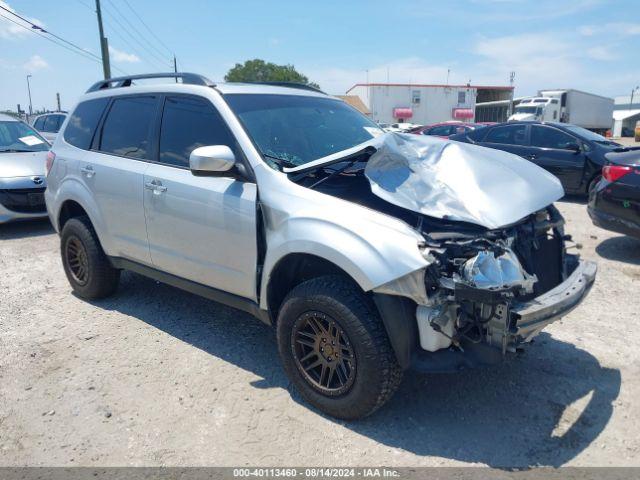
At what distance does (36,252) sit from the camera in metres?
6.99

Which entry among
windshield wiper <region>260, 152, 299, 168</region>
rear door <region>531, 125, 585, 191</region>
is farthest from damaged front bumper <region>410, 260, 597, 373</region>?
rear door <region>531, 125, 585, 191</region>

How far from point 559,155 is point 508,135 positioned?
126 centimetres

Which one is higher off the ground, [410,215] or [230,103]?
[230,103]

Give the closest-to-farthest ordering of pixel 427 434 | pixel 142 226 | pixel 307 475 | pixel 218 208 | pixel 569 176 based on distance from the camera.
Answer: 1. pixel 307 475
2. pixel 427 434
3. pixel 218 208
4. pixel 142 226
5. pixel 569 176

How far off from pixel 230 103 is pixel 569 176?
794 cm

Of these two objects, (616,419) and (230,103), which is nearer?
(616,419)

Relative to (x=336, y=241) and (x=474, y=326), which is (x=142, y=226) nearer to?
(x=336, y=241)

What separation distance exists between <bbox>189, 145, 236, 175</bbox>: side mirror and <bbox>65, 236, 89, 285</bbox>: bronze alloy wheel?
2209 millimetres

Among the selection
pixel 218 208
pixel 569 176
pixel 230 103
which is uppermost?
pixel 230 103

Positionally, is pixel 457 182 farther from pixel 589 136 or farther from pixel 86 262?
pixel 589 136

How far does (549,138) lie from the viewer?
9938 millimetres

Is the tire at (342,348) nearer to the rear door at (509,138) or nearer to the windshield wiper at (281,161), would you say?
the windshield wiper at (281,161)

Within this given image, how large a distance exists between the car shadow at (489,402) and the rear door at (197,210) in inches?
26.6

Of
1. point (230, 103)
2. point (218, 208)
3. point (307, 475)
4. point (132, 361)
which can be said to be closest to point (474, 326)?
point (307, 475)
